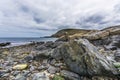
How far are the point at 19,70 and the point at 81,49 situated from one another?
354cm

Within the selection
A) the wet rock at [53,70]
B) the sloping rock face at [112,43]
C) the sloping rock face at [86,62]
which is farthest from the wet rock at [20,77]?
the sloping rock face at [112,43]

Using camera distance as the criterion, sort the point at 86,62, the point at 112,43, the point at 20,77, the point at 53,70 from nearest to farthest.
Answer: the point at 86,62, the point at 20,77, the point at 53,70, the point at 112,43

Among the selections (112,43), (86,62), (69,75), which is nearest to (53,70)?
(69,75)

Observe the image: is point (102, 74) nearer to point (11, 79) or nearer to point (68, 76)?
point (68, 76)

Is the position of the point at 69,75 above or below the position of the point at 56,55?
below

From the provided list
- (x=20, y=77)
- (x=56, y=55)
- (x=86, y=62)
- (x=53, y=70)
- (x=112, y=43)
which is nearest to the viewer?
(x=86, y=62)

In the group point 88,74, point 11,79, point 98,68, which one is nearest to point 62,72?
point 88,74

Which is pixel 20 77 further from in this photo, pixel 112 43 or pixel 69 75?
pixel 112 43

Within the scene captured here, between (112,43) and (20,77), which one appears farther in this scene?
(112,43)

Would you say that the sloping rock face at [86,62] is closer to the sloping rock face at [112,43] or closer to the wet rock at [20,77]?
the wet rock at [20,77]

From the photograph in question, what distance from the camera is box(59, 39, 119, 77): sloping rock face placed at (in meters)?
6.60

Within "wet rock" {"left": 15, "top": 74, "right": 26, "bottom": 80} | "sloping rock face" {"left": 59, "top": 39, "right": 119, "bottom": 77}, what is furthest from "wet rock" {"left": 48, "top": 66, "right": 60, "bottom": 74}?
A: "wet rock" {"left": 15, "top": 74, "right": 26, "bottom": 80}

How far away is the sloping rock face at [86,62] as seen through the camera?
21.6 feet

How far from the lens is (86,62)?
22.5 feet
